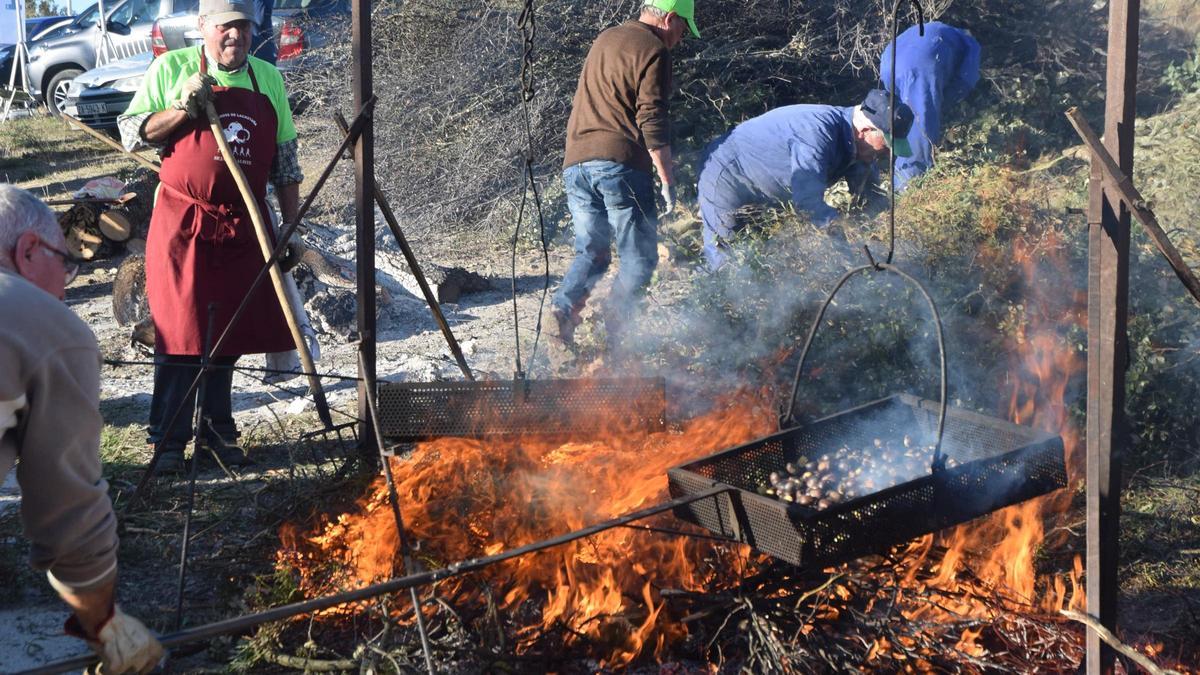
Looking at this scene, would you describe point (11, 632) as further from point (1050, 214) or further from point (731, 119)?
point (731, 119)

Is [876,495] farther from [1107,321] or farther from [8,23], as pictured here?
[8,23]

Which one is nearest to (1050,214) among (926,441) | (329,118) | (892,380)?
(892,380)

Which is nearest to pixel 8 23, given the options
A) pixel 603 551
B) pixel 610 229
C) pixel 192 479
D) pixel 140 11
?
pixel 140 11

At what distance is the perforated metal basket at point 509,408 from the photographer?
14.5 feet

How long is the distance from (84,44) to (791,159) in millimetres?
13309

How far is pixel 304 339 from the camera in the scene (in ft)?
15.6

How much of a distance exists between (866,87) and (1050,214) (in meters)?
4.81

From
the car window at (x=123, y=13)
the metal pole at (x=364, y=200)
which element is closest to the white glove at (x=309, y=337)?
the metal pole at (x=364, y=200)

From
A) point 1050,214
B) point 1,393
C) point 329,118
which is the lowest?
point 329,118

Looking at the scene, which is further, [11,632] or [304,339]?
[304,339]

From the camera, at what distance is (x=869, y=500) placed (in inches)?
124

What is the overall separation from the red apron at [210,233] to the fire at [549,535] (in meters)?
1.23

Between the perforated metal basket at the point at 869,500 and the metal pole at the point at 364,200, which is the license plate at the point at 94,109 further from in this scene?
the perforated metal basket at the point at 869,500

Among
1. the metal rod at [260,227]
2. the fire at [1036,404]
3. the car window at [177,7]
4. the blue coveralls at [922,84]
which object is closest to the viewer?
the fire at [1036,404]
